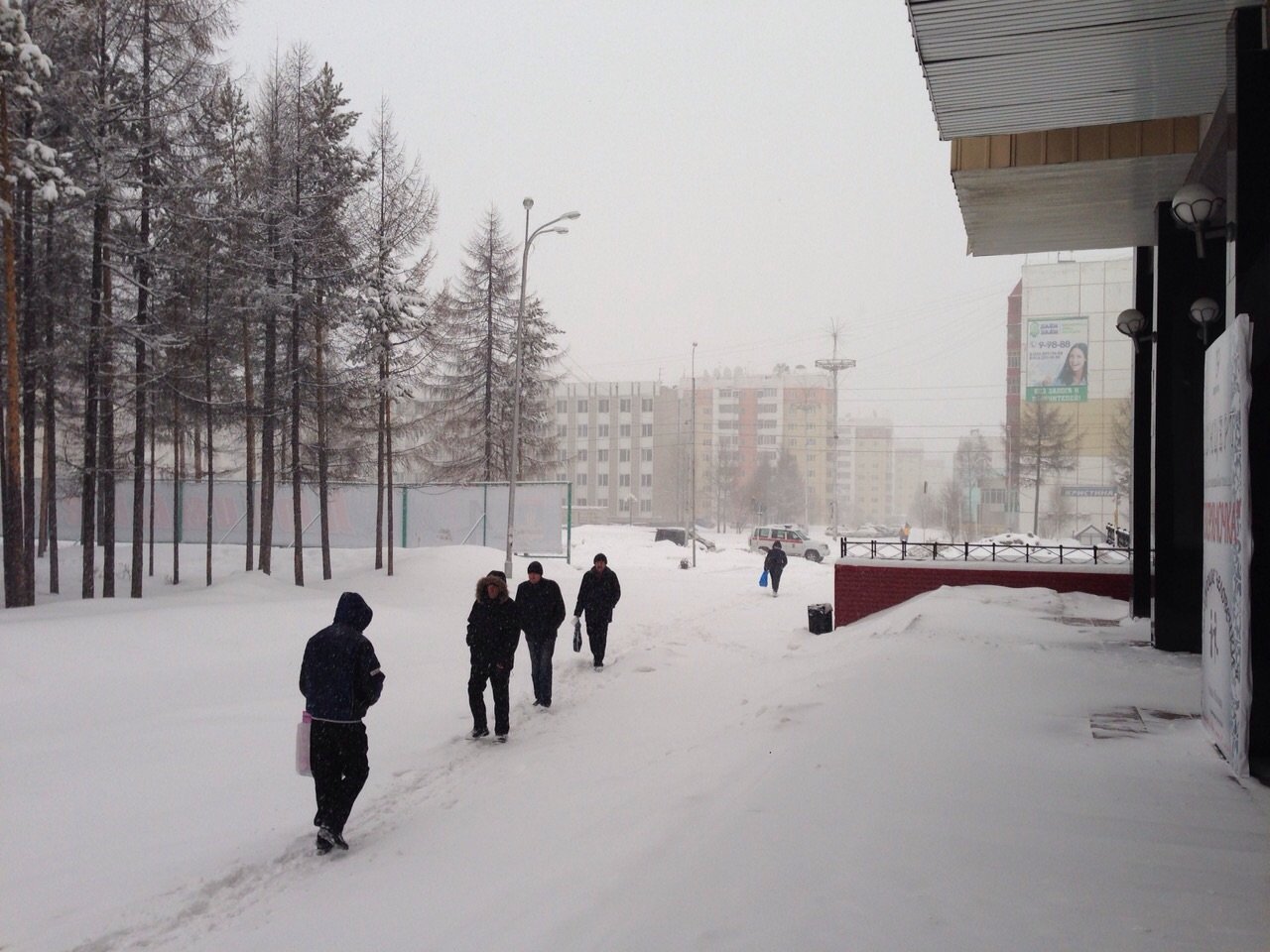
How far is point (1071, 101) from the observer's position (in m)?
8.93

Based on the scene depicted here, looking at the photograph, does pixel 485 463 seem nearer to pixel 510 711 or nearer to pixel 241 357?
pixel 241 357

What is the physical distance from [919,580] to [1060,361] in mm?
54777

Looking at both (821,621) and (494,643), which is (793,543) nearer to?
(821,621)

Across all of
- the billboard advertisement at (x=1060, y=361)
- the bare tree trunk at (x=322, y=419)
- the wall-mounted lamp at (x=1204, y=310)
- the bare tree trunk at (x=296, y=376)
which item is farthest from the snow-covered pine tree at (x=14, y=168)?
the billboard advertisement at (x=1060, y=361)

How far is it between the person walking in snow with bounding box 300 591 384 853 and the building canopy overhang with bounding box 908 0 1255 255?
6.41m

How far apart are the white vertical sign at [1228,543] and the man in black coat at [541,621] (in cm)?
663

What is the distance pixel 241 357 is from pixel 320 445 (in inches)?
155

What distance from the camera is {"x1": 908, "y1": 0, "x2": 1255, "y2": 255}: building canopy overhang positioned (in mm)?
7266

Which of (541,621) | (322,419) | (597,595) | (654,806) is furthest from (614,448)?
(654,806)

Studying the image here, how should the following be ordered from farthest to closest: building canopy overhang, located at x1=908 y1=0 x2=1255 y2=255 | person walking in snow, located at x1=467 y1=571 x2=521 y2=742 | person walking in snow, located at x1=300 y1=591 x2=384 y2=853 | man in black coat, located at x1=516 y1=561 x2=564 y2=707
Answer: man in black coat, located at x1=516 y1=561 x2=564 y2=707
person walking in snow, located at x1=467 y1=571 x2=521 y2=742
building canopy overhang, located at x1=908 y1=0 x2=1255 y2=255
person walking in snow, located at x1=300 y1=591 x2=384 y2=853

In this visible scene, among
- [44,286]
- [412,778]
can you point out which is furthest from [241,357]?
[412,778]

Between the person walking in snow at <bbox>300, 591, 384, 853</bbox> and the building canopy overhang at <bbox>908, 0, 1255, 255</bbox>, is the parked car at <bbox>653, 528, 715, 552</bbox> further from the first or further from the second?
the person walking in snow at <bbox>300, 591, 384, 853</bbox>

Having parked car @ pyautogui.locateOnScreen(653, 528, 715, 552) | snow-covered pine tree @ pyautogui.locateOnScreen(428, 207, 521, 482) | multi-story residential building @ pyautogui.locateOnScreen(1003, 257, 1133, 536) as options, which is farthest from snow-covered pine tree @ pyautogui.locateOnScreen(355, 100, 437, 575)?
multi-story residential building @ pyautogui.locateOnScreen(1003, 257, 1133, 536)

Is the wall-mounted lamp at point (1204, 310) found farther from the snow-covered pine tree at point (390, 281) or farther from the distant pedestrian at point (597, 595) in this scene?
the snow-covered pine tree at point (390, 281)
